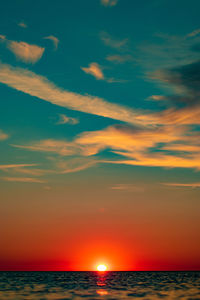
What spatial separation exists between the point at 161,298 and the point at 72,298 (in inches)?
426

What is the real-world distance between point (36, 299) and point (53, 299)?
6.64 feet

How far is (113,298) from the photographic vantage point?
43094mm

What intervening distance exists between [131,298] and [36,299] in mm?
11220

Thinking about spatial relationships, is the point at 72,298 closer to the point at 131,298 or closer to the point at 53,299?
the point at 53,299

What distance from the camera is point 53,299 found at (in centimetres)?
4219

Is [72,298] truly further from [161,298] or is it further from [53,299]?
[161,298]

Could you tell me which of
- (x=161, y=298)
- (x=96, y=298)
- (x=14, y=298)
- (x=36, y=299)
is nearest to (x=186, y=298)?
(x=161, y=298)

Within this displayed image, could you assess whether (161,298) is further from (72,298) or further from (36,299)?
(36,299)

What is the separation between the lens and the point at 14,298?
42812 mm

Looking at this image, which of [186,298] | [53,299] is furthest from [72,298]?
[186,298]

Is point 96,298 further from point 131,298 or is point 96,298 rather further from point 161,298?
point 161,298

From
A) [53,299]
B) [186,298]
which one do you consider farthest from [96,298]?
[186,298]

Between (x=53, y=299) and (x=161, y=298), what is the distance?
1296cm

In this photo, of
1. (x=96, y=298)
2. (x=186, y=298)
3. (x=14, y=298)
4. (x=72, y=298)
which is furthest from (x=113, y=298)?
(x=14, y=298)
